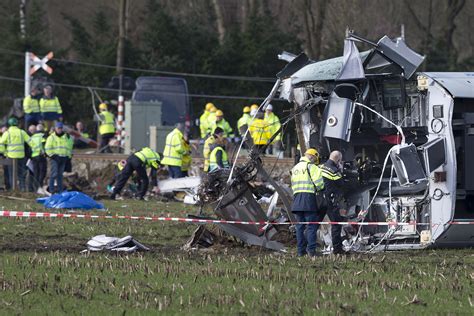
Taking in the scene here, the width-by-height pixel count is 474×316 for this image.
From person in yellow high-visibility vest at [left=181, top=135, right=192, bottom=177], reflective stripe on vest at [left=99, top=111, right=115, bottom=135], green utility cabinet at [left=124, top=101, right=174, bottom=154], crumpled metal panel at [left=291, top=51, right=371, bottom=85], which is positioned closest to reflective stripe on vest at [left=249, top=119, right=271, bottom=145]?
crumpled metal panel at [left=291, top=51, right=371, bottom=85]

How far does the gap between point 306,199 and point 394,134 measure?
1.73 metres

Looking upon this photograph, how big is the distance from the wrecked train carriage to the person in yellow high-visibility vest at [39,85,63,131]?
1759 cm

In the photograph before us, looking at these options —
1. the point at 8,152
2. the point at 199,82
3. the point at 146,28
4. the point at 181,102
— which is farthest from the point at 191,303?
the point at 146,28

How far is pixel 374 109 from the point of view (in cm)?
1661

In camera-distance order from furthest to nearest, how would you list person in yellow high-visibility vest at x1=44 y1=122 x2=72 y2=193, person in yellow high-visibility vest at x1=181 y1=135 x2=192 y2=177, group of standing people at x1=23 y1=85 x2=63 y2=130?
group of standing people at x1=23 y1=85 x2=63 y2=130, person in yellow high-visibility vest at x1=181 y1=135 x2=192 y2=177, person in yellow high-visibility vest at x1=44 y1=122 x2=72 y2=193

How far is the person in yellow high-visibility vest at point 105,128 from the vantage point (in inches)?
1437

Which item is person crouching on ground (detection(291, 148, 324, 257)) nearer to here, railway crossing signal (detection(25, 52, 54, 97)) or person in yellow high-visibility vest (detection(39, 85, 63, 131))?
person in yellow high-visibility vest (detection(39, 85, 63, 131))

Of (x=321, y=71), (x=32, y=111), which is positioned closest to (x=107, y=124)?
(x=32, y=111)

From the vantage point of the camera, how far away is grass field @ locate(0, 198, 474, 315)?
34.8 feet

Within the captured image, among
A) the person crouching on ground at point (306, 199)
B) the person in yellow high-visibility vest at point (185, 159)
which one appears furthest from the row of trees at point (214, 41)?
the person crouching on ground at point (306, 199)

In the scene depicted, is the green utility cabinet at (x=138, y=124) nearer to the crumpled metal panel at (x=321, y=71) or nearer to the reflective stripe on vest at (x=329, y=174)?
the crumpled metal panel at (x=321, y=71)

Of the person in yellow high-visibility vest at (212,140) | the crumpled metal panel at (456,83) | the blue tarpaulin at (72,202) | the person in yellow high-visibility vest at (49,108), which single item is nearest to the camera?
the crumpled metal panel at (456,83)

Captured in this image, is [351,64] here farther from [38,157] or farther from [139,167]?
[38,157]

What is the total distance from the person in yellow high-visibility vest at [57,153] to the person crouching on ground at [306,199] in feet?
41.2
